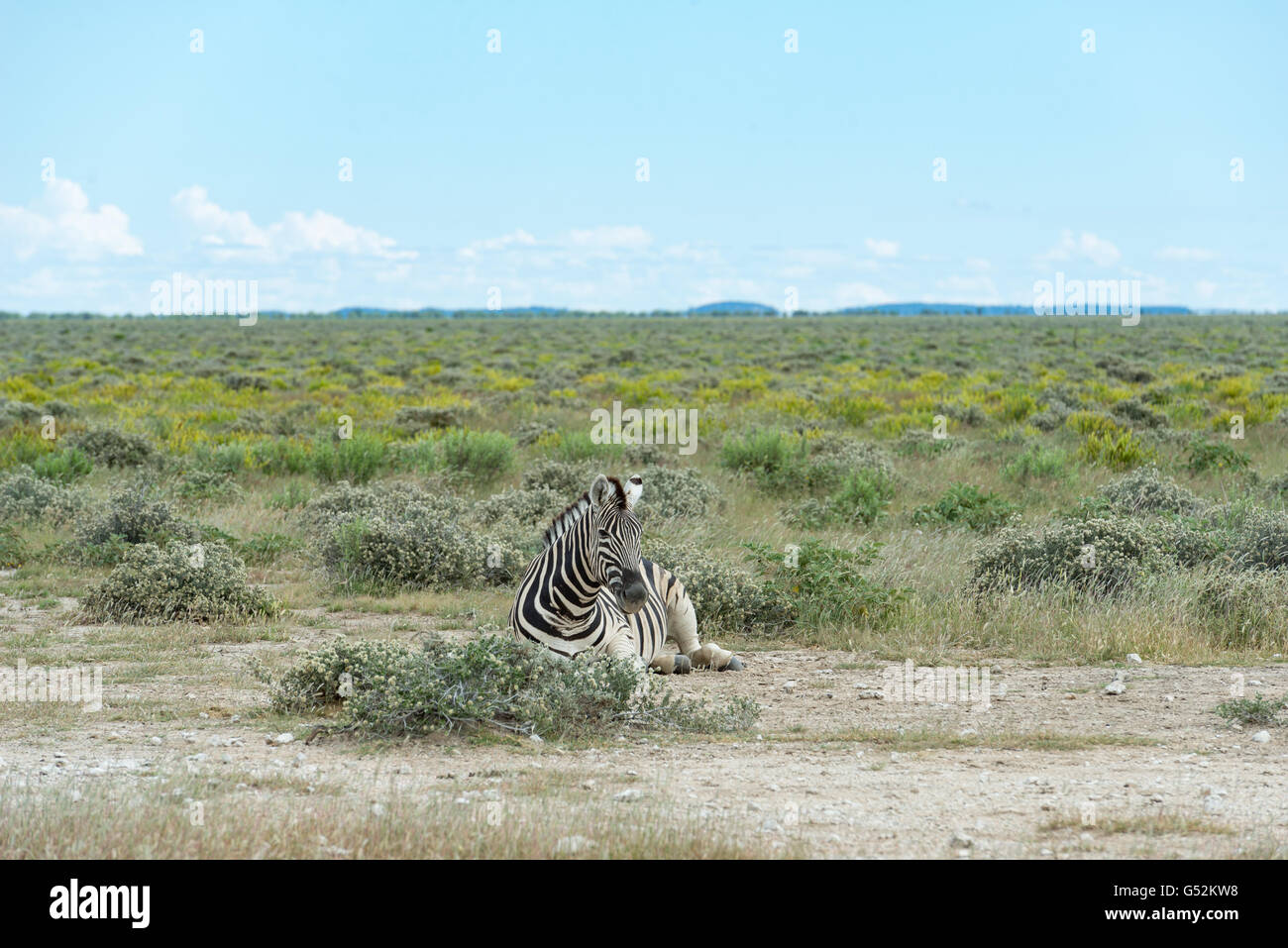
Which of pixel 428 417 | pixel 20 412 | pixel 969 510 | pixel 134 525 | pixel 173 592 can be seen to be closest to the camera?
pixel 173 592

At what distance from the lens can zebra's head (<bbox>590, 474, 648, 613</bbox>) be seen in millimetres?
7492

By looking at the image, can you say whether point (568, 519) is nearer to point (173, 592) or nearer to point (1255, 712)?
point (1255, 712)

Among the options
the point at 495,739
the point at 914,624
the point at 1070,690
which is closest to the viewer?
the point at 495,739

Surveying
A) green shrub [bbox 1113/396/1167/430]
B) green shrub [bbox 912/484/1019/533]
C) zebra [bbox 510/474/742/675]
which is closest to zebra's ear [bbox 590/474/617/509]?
zebra [bbox 510/474/742/675]

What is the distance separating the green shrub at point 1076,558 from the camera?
10.6 meters

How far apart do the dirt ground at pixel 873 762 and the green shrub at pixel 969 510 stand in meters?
5.17

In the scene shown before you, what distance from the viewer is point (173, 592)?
10562 millimetres

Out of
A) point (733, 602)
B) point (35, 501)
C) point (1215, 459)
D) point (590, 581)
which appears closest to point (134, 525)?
point (35, 501)

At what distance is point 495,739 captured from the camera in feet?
22.4

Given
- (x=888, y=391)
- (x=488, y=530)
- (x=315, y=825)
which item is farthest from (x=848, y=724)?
(x=888, y=391)

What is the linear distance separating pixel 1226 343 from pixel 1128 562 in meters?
49.6

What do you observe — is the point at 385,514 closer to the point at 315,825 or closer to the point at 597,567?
the point at 597,567

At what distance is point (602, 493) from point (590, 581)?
1.91 feet
